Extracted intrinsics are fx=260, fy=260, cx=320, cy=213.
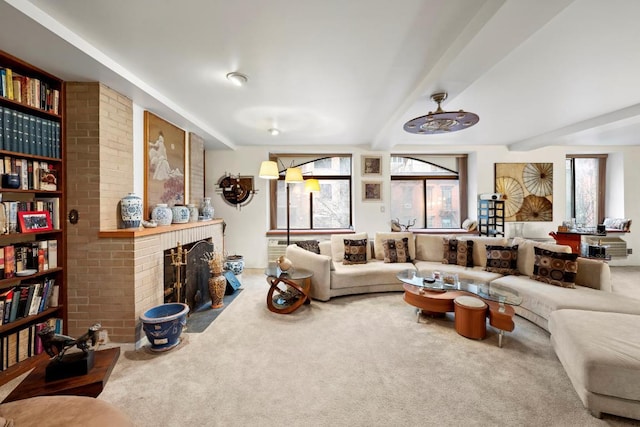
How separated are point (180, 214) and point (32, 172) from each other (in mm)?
1322

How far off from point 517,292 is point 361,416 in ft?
7.54

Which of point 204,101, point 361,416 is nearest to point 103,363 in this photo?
point 361,416

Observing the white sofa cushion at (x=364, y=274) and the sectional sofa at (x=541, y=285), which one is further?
the white sofa cushion at (x=364, y=274)

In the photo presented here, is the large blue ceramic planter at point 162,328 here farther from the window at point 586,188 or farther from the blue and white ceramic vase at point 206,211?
the window at point 586,188

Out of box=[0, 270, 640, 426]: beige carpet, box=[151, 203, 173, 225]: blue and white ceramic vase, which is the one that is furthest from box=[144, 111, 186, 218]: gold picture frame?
box=[0, 270, 640, 426]: beige carpet

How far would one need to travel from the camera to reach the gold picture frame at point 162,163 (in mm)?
2979

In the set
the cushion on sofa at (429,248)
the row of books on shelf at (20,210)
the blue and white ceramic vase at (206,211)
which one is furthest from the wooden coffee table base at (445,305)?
the row of books on shelf at (20,210)

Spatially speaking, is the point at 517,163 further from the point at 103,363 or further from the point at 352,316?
the point at 103,363

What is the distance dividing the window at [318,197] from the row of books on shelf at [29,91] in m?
3.39

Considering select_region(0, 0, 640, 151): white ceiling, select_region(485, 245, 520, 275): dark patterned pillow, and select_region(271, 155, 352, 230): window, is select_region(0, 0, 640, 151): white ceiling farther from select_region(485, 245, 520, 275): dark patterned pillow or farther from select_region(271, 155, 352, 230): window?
select_region(271, 155, 352, 230): window

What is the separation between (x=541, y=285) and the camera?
2848 millimetres

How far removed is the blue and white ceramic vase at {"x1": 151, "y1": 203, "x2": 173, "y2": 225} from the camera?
2.90m

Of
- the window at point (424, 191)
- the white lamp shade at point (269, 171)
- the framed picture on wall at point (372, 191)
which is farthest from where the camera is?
the window at point (424, 191)

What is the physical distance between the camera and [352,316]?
300cm
